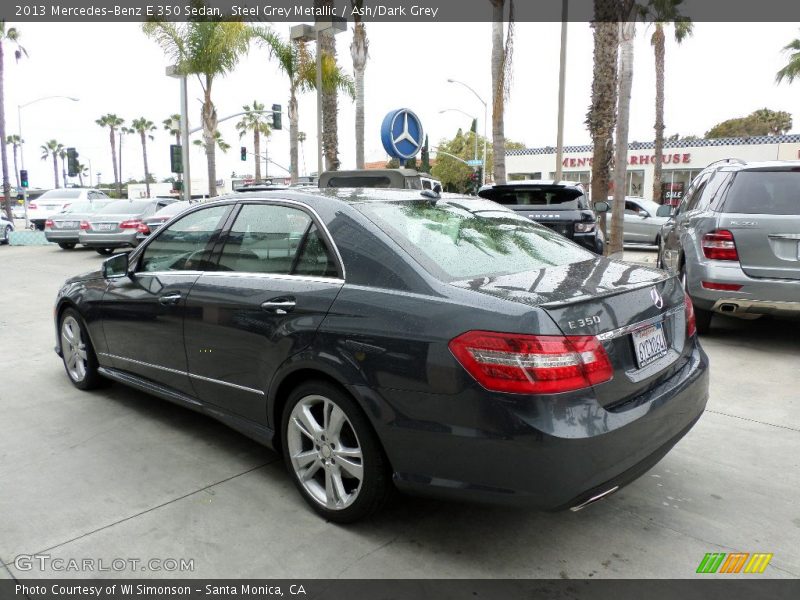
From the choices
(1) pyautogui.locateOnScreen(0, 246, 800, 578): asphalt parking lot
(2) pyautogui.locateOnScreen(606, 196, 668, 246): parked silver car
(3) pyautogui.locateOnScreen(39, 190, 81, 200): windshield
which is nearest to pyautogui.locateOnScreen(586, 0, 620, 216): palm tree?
(2) pyautogui.locateOnScreen(606, 196, 668, 246): parked silver car

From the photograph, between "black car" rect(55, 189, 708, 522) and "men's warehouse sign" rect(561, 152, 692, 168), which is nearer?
"black car" rect(55, 189, 708, 522)

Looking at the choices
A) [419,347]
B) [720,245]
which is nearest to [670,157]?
[720,245]

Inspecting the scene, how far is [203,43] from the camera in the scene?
69.1 feet

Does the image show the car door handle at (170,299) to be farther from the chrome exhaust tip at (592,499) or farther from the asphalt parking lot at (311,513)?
the chrome exhaust tip at (592,499)

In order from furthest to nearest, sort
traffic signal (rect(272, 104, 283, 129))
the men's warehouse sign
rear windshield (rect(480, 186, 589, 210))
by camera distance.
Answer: the men's warehouse sign, traffic signal (rect(272, 104, 283, 129)), rear windshield (rect(480, 186, 589, 210))

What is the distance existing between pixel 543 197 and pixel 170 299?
7.23 m

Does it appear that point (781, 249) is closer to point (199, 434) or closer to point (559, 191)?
point (559, 191)

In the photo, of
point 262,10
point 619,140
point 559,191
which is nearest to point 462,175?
point 262,10

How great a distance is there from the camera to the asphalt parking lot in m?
2.84

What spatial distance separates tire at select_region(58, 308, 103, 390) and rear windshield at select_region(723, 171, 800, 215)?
223 inches

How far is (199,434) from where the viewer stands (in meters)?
4.31

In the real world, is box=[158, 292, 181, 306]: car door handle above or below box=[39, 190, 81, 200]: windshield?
below

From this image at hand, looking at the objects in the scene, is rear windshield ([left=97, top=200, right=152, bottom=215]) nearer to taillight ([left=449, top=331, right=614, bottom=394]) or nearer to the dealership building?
taillight ([left=449, top=331, right=614, bottom=394])

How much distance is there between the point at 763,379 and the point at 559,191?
5.11 m
